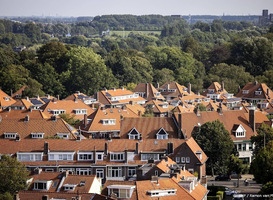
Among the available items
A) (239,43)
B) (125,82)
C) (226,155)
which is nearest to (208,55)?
(239,43)

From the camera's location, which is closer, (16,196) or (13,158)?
(16,196)

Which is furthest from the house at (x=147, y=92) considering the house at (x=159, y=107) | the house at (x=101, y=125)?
the house at (x=101, y=125)

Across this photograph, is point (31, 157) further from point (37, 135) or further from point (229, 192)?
point (229, 192)

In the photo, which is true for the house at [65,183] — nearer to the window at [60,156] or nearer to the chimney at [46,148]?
the window at [60,156]

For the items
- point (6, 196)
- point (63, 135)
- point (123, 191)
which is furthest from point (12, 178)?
point (63, 135)

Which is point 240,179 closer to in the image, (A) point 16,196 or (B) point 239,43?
(A) point 16,196

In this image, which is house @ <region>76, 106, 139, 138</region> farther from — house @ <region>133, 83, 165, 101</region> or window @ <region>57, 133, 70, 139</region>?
house @ <region>133, 83, 165, 101</region>

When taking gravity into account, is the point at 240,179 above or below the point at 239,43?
below
